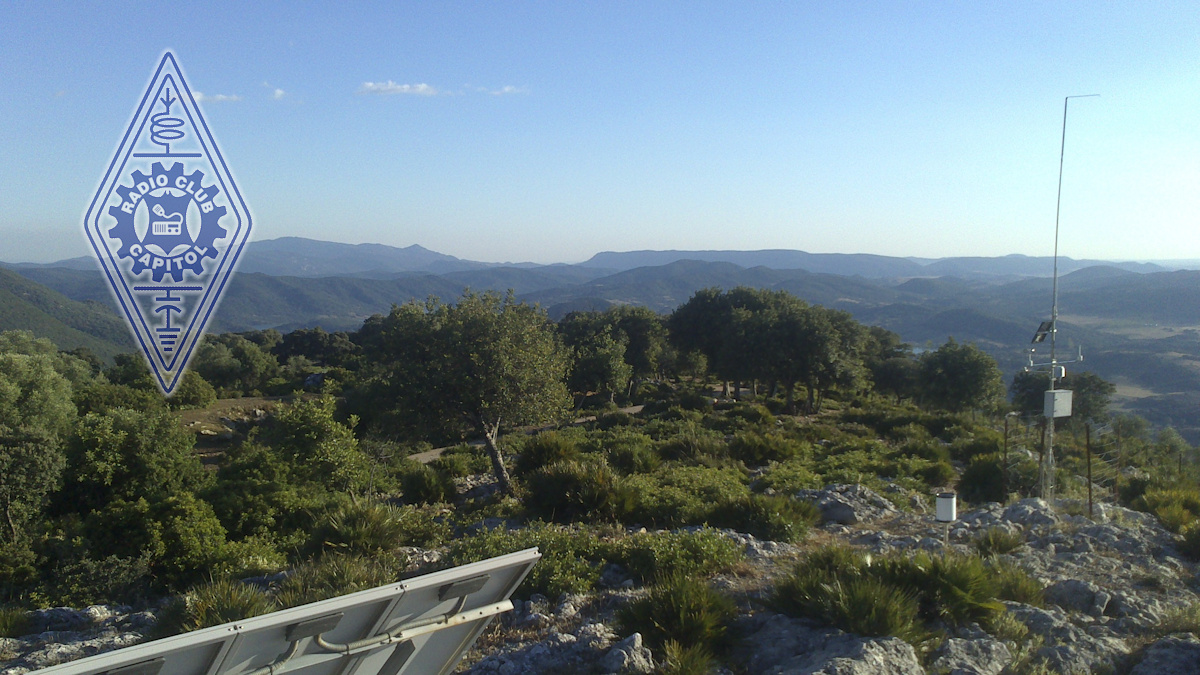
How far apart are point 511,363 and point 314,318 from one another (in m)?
193

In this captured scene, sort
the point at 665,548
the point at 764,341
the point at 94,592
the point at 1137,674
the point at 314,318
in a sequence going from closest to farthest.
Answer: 1. the point at 1137,674
2. the point at 665,548
3. the point at 94,592
4. the point at 764,341
5. the point at 314,318

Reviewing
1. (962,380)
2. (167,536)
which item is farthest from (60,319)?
(962,380)

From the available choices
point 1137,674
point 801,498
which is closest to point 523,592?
point 1137,674

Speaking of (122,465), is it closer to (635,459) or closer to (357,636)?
(635,459)

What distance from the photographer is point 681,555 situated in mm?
7254

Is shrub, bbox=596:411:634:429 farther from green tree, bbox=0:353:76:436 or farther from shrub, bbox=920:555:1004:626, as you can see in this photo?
shrub, bbox=920:555:1004:626

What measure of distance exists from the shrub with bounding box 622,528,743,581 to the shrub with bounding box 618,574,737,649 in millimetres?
1037

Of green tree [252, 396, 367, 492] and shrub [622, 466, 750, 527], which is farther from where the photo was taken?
green tree [252, 396, 367, 492]

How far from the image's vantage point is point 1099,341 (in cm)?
9438

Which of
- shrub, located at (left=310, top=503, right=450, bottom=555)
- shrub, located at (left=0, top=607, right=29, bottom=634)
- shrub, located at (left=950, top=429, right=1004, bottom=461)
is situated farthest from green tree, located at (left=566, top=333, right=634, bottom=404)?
shrub, located at (left=0, top=607, right=29, bottom=634)

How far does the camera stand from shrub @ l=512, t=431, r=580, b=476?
576 inches

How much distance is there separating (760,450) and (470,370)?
8.04 m

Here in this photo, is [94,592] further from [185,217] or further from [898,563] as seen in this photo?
[898,563]

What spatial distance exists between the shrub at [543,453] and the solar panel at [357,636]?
35.4 feet
